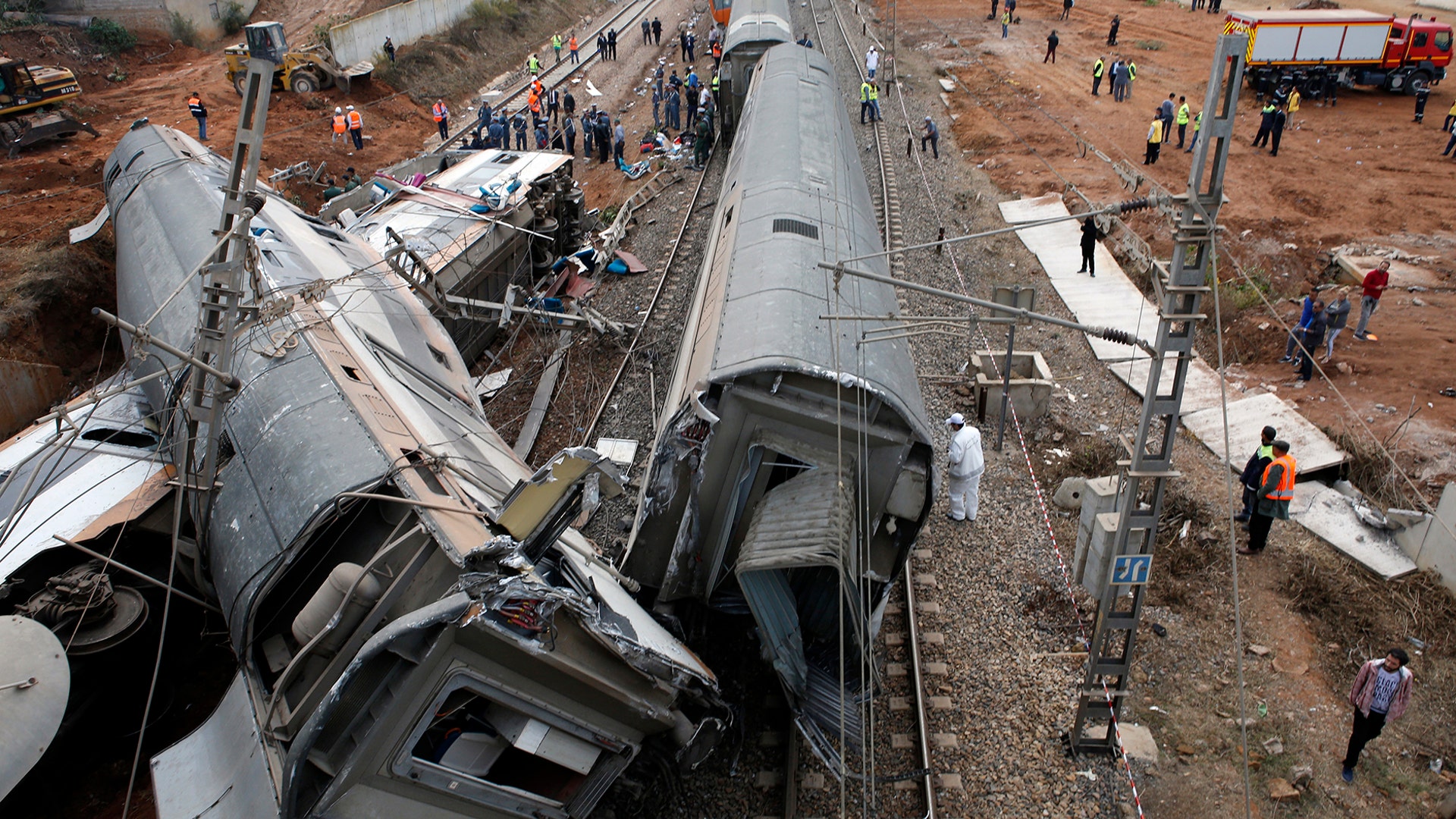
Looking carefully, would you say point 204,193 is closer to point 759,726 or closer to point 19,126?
point 759,726

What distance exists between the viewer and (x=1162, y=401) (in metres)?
6.61

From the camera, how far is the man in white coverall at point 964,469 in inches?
411

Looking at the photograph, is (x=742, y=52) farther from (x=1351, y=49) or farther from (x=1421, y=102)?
(x=1421, y=102)

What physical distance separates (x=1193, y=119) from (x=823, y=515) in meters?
27.6

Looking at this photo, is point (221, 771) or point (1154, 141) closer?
point (221, 771)

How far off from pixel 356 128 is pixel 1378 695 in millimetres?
30179

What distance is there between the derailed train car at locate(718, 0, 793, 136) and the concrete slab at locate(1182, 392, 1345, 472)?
1310 cm

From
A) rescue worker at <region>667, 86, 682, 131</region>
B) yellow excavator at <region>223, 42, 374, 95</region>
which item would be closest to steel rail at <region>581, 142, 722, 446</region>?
rescue worker at <region>667, 86, 682, 131</region>

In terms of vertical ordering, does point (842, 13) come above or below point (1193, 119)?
above

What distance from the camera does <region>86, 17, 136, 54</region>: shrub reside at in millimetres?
33250

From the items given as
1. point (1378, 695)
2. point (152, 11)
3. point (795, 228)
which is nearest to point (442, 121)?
point (152, 11)

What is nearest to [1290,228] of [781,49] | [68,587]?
[781,49]

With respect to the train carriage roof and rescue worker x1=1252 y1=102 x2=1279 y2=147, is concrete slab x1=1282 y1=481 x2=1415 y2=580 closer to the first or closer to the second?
the train carriage roof

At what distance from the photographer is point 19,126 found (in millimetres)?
24812
